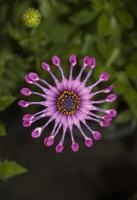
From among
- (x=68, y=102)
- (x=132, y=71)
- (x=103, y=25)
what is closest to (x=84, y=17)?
(x=103, y=25)

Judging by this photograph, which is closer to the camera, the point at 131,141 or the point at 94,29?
the point at 94,29

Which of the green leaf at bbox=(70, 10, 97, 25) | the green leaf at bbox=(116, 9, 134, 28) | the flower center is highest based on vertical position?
the green leaf at bbox=(70, 10, 97, 25)

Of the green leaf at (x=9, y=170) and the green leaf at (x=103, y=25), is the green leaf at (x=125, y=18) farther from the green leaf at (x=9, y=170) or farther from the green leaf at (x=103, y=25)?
the green leaf at (x=9, y=170)

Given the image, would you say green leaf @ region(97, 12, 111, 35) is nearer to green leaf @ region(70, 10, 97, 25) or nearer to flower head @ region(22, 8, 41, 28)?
green leaf @ region(70, 10, 97, 25)

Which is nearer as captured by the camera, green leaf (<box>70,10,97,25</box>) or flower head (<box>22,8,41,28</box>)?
flower head (<box>22,8,41,28</box>)

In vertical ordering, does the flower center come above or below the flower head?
below

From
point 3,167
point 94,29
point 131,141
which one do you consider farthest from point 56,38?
point 131,141

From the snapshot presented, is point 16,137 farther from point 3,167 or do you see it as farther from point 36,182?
point 3,167

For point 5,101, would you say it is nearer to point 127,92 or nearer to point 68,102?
point 68,102

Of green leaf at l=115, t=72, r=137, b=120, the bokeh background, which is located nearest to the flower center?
the bokeh background
